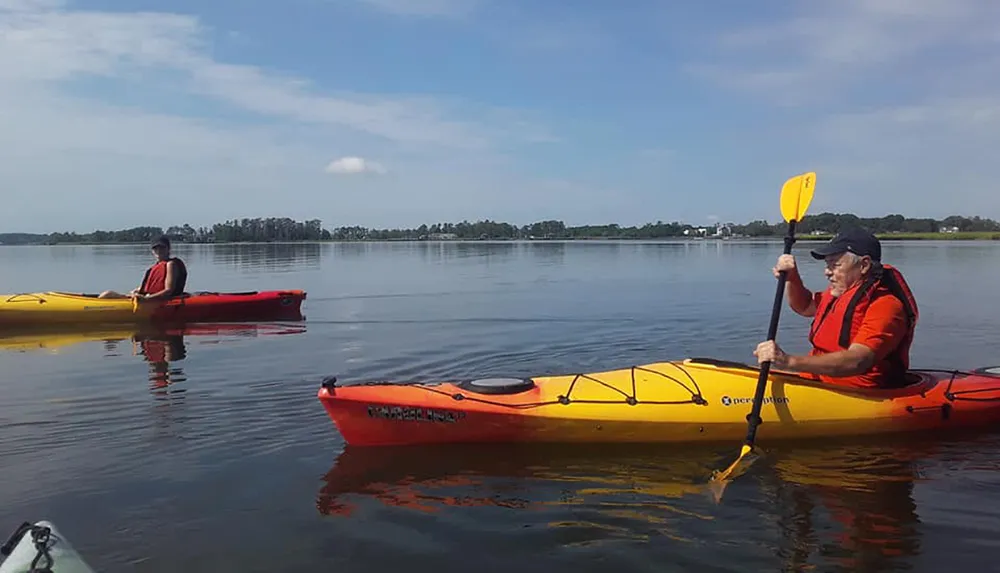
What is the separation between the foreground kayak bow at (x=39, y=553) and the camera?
2756 millimetres

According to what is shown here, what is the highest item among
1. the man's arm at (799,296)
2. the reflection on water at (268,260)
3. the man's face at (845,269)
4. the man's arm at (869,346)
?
the man's face at (845,269)

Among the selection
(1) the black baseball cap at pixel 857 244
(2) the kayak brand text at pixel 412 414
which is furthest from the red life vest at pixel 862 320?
(2) the kayak brand text at pixel 412 414

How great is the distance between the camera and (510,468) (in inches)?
230

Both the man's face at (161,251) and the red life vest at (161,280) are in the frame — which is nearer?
the man's face at (161,251)

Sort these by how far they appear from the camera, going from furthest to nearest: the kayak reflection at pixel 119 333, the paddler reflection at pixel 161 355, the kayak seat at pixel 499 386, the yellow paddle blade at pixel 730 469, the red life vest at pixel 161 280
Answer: the red life vest at pixel 161 280 → the kayak reflection at pixel 119 333 → the paddler reflection at pixel 161 355 → the kayak seat at pixel 499 386 → the yellow paddle blade at pixel 730 469

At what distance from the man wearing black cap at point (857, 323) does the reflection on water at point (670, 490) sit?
68 centimetres

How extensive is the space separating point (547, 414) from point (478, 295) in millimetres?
14345

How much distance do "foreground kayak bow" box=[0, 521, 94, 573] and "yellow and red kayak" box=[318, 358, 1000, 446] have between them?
119 inches

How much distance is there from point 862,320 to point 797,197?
1.87 m

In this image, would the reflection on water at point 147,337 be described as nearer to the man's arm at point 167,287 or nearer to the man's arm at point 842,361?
the man's arm at point 167,287

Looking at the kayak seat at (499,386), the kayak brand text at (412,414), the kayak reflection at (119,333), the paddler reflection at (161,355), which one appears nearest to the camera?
the kayak brand text at (412,414)

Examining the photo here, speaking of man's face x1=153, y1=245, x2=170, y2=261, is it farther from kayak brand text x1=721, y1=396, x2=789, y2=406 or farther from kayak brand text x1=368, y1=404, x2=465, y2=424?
kayak brand text x1=721, y1=396, x2=789, y2=406

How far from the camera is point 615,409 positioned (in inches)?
239

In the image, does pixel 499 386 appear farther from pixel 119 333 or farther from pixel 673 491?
pixel 119 333
